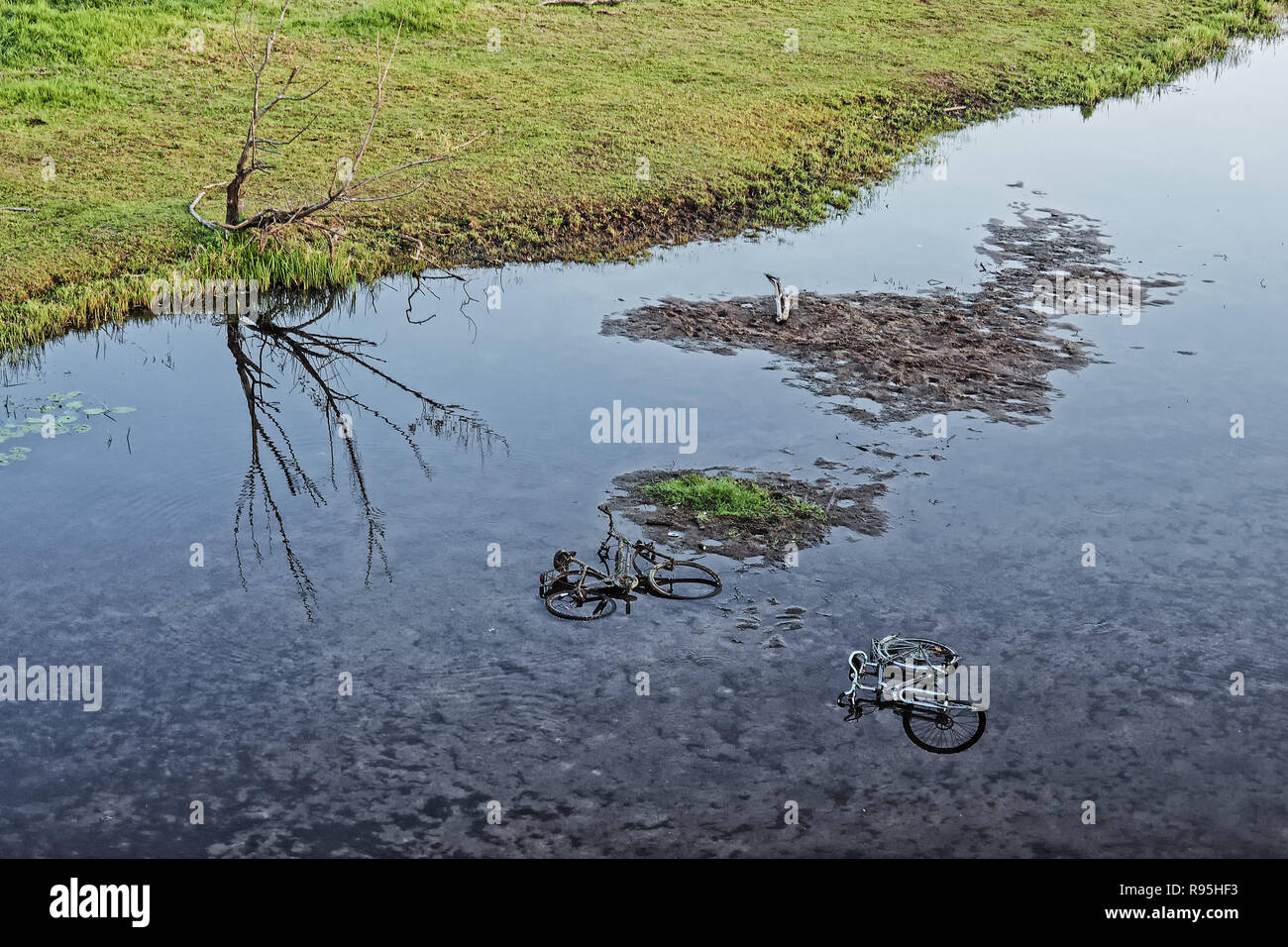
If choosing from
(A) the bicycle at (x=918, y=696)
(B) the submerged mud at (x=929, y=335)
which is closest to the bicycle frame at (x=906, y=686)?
(A) the bicycle at (x=918, y=696)

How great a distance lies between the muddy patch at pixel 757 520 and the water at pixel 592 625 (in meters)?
0.28

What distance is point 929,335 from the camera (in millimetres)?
16531

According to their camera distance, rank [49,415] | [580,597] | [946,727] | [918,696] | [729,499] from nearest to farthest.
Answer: [946,727], [918,696], [580,597], [729,499], [49,415]

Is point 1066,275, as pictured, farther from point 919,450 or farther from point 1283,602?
point 1283,602

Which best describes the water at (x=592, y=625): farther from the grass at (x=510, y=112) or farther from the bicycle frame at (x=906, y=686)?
the grass at (x=510, y=112)

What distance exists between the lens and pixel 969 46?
31.0 m

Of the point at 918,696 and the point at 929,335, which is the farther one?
the point at 929,335

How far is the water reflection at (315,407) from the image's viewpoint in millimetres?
11750

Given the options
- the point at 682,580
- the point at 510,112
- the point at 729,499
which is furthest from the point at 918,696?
the point at 510,112

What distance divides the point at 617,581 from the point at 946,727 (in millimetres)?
2895

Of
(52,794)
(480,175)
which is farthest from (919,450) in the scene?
(480,175)

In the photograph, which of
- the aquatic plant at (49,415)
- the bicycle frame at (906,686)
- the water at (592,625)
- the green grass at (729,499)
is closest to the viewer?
the water at (592,625)

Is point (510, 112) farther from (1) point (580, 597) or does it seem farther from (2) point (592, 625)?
(2) point (592, 625)

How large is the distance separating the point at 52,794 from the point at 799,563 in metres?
5.92
